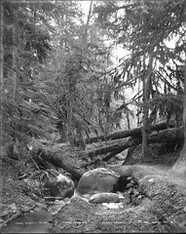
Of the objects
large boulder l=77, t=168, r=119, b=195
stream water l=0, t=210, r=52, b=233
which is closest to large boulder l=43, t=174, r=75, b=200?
large boulder l=77, t=168, r=119, b=195

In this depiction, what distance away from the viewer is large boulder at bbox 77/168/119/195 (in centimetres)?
1033

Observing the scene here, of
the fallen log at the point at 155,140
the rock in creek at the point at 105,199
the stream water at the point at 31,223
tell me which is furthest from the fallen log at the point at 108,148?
the stream water at the point at 31,223

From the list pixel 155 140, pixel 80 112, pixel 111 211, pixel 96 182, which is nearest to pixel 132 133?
pixel 155 140

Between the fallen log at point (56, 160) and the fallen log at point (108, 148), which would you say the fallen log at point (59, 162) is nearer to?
the fallen log at point (56, 160)

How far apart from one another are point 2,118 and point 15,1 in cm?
240

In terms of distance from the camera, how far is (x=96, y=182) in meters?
10.5

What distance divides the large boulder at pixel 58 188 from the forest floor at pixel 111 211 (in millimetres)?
1066

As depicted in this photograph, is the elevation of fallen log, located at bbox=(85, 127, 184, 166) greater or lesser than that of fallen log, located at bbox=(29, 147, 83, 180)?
greater

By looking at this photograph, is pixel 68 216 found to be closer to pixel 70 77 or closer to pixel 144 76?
pixel 70 77

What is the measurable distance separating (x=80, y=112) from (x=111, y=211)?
4891 millimetres

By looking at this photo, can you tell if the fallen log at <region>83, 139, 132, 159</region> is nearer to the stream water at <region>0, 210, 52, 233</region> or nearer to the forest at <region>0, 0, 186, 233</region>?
the forest at <region>0, 0, 186, 233</region>

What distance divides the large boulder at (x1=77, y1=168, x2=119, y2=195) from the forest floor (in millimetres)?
Answer: 1597

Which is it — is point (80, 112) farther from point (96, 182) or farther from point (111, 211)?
point (111, 211)

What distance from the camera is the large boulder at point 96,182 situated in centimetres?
1033
